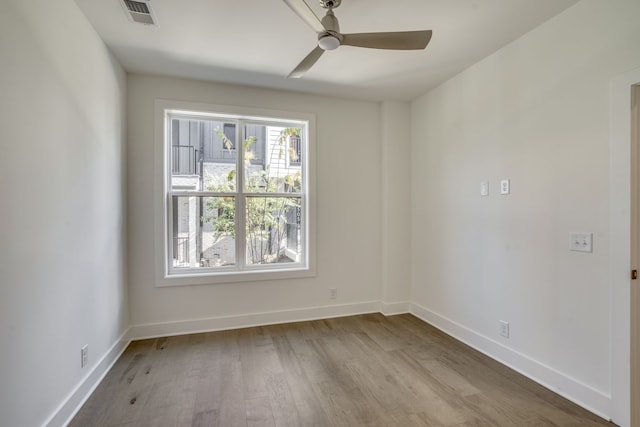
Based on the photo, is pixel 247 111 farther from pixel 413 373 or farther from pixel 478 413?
pixel 478 413

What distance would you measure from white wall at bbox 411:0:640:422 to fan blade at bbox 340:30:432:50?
110 centimetres

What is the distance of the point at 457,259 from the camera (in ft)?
10.00

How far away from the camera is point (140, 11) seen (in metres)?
2.02

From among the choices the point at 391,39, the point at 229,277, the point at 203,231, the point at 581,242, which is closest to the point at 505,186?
the point at 581,242

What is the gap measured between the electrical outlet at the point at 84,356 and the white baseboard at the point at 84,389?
100 millimetres

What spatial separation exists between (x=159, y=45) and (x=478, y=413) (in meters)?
3.61

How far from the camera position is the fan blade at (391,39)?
175 cm

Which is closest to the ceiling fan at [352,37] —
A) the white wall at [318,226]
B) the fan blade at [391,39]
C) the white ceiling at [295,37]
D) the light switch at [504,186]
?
the fan blade at [391,39]

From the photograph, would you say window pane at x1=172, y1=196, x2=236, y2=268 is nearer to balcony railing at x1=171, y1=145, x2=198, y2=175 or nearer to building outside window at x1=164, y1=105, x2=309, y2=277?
building outside window at x1=164, y1=105, x2=309, y2=277

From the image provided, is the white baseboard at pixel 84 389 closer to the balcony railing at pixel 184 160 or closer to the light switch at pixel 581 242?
the balcony railing at pixel 184 160

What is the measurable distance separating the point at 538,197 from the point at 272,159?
2.65 metres

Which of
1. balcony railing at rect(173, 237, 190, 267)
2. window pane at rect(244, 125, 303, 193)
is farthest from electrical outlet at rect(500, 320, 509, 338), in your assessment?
balcony railing at rect(173, 237, 190, 267)

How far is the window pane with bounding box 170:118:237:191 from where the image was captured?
324 centimetres

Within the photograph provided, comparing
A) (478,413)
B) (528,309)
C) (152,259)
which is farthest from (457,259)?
(152,259)
